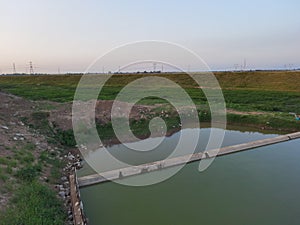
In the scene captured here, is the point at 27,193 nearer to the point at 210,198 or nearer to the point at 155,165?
the point at 155,165

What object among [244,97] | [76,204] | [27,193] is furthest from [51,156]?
[244,97]

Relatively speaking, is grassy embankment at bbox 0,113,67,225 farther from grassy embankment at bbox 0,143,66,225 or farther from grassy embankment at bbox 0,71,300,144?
grassy embankment at bbox 0,71,300,144

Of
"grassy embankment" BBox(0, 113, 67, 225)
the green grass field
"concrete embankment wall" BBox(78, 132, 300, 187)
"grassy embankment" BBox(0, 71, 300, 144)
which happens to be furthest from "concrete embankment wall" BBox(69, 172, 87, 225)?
the green grass field

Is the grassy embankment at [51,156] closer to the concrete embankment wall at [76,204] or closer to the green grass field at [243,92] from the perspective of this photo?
the green grass field at [243,92]

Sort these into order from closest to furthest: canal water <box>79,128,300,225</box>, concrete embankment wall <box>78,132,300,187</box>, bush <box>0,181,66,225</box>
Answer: bush <box>0,181,66,225</box> < canal water <box>79,128,300,225</box> < concrete embankment wall <box>78,132,300,187</box>

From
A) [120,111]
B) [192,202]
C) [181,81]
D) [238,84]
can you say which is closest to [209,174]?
[192,202]

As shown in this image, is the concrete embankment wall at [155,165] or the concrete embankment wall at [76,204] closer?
the concrete embankment wall at [76,204]

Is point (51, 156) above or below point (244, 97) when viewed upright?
below

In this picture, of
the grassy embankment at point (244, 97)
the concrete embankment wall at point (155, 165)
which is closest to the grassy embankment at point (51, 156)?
the grassy embankment at point (244, 97)
